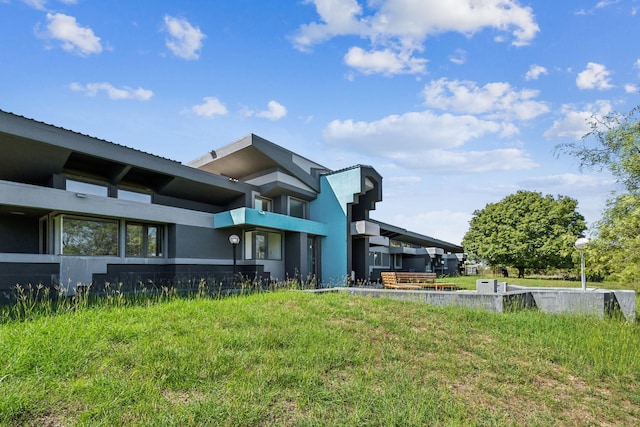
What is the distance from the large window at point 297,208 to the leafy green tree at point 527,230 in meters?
23.6

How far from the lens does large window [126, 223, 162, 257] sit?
14906 millimetres

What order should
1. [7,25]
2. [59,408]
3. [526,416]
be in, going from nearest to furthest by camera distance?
[59,408], [526,416], [7,25]

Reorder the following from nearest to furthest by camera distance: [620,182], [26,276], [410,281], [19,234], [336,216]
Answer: [620,182], [26,276], [19,234], [410,281], [336,216]

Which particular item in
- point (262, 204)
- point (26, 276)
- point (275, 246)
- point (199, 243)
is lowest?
point (26, 276)

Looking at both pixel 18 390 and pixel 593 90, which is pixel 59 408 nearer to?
pixel 18 390

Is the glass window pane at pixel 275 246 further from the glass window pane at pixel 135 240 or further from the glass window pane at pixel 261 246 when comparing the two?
the glass window pane at pixel 135 240

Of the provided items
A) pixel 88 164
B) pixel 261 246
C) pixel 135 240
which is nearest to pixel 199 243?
pixel 135 240

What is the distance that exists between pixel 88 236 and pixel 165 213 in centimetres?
297

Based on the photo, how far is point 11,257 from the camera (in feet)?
37.7

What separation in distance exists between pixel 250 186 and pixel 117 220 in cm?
669

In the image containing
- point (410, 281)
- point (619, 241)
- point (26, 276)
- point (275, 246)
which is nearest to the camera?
point (619, 241)

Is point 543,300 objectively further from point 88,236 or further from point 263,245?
point 88,236

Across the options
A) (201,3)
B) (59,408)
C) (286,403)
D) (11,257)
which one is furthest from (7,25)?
(286,403)

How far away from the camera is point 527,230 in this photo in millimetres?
33969
